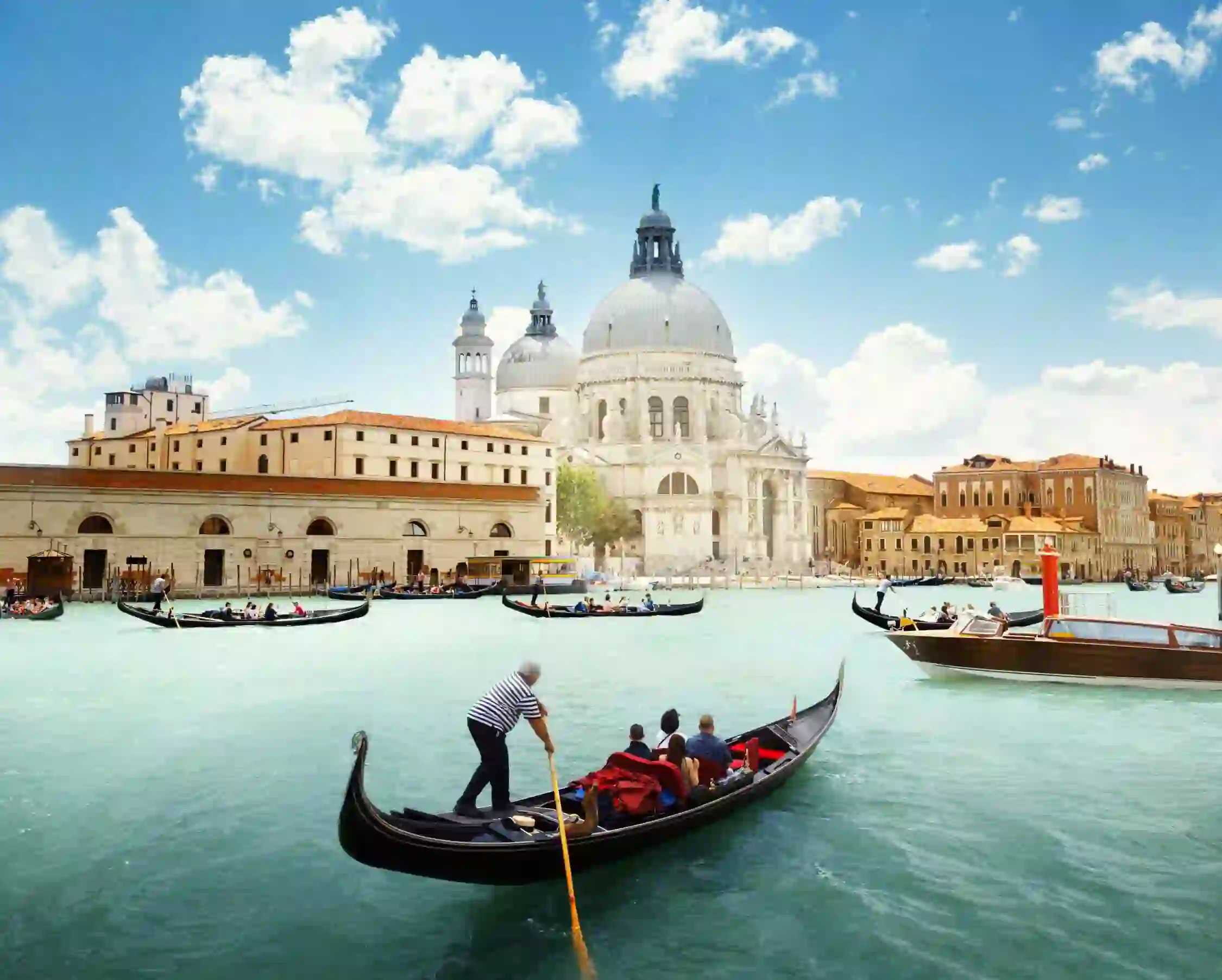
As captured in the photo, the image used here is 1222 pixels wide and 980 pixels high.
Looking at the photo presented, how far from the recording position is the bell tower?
76688mm

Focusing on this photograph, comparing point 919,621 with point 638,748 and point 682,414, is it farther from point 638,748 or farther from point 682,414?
point 682,414

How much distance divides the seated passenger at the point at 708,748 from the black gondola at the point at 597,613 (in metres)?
24.4

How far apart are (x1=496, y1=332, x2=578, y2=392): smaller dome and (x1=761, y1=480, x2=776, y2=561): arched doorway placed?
15101 millimetres

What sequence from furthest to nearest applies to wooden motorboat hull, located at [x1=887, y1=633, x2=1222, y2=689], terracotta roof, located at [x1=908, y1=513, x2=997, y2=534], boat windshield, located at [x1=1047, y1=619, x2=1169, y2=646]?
terracotta roof, located at [x1=908, y1=513, x2=997, y2=534] → boat windshield, located at [x1=1047, y1=619, x2=1169, y2=646] → wooden motorboat hull, located at [x1=887, y1=633, x2=1222, y2=689]

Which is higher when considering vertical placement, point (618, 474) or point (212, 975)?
point (618, 474)

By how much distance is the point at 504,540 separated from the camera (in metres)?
47.8

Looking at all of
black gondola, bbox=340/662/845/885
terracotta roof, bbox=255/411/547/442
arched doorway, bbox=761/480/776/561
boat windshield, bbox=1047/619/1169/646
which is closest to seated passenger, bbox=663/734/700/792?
black gondola, bbox=340/662/845/885

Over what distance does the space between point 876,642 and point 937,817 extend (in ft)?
61.6

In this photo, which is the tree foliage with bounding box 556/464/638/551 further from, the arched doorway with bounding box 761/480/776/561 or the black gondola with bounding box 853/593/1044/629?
the black gondola with bounding box 853/593/1044/629

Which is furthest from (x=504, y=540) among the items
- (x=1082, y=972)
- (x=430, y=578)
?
(x=1082, y=972)

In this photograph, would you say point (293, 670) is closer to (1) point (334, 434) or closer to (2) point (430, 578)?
(2) point (430, 578)

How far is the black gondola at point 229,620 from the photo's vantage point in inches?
1093

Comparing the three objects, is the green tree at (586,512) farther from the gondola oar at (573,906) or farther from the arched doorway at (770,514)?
the gondola oar at (573,906)

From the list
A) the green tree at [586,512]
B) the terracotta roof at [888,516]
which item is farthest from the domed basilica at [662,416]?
the terracotta roof at [888,516]
